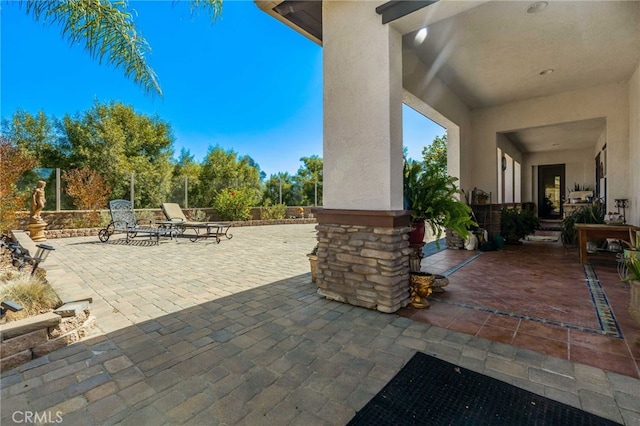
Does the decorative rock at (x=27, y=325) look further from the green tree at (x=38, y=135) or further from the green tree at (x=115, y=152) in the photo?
the green tree at (x=38, y=135)

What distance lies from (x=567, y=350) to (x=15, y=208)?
8.94 meters

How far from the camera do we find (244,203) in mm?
12672

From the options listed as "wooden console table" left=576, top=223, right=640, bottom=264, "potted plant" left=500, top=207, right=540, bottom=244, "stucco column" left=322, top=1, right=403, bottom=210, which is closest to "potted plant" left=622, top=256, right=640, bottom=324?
"stucco column" left=322, top=1, right=403, bottom=210

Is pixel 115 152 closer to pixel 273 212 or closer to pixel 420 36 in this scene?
pixel 273 212

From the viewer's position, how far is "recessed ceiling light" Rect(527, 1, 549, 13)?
3268 millimetres

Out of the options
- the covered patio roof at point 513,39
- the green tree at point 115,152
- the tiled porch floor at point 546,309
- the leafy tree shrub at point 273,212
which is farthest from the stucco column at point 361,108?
the green tree at point 115,152

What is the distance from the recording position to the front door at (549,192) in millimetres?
12445

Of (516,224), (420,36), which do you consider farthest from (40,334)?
(516,224)

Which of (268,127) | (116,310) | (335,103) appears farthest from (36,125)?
(335,103)

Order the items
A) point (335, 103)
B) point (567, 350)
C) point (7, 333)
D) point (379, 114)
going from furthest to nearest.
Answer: point (335, 103), point (379, 114), point (567, 350), point (7, 333)

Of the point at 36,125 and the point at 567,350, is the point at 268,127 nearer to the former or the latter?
the point at 36,125

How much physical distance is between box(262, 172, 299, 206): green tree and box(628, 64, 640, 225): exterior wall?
487 inches

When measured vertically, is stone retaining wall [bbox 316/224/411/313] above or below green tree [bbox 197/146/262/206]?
below

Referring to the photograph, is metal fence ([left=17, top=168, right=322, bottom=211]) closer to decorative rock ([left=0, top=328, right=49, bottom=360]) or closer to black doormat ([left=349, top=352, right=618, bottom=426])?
decorative rock ([left=0, top=328, right=49, bottom=360])
